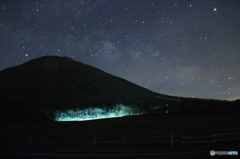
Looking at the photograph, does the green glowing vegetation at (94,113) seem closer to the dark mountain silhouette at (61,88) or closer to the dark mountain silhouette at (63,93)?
the dark mountain silhouette at (63,93)

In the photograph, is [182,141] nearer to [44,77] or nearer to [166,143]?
[166,143]

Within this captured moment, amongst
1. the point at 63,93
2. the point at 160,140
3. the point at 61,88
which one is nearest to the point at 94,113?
the point at 160,140

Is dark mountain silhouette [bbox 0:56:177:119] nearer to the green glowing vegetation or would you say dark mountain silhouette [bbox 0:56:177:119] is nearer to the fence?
the green glowing vegetation

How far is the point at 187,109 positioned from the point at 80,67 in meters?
127

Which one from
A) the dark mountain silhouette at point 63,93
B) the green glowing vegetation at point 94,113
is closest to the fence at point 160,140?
the dark mountain silhouette at point 63,93

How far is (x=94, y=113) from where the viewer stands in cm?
6488

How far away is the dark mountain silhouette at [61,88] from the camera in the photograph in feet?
302

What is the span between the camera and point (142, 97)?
130500mm

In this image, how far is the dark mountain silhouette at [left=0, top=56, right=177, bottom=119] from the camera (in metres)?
92.1

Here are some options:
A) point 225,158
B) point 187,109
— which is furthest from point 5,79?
point 225,158

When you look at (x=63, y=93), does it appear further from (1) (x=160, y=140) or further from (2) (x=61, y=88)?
(1) (x=160, y=140)

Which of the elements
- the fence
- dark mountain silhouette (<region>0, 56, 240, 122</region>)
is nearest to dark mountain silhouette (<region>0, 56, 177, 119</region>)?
dark mountain silhouette (<region>0, 56, 240, 122</region>)

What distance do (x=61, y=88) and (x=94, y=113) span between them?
205 feet

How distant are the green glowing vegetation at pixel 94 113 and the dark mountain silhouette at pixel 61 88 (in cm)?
1172
